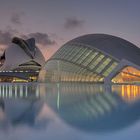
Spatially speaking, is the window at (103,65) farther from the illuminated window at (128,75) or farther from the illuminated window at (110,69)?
the illuminated window at (128,75)

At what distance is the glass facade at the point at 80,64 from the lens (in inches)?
1544

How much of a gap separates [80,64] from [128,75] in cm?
749

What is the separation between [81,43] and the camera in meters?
44.4

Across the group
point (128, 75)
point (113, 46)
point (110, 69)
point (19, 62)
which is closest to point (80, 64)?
point (110, 69)

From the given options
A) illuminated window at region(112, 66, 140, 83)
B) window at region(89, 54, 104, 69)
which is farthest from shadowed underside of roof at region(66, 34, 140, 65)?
illuminated window at region(112, 66, 140, 83)

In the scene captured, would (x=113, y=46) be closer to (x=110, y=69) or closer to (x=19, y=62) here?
(x=110, y=69)

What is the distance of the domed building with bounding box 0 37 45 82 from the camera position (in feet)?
267

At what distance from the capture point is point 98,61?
3972 centimetres

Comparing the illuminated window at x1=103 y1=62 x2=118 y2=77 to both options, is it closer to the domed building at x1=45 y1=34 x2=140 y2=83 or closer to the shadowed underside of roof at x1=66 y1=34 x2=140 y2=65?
the domed building at x1=45 y1=34 x2=140 y2=83

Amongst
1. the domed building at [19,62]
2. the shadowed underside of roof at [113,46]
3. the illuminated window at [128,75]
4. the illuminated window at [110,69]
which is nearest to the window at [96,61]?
the shadowed underside of roof at [113,46]

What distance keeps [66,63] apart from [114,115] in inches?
1399

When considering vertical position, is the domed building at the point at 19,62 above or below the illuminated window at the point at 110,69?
above

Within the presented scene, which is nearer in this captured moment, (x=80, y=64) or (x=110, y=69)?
(x=110, y=69)

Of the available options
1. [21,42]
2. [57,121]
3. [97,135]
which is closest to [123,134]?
[97,135]
